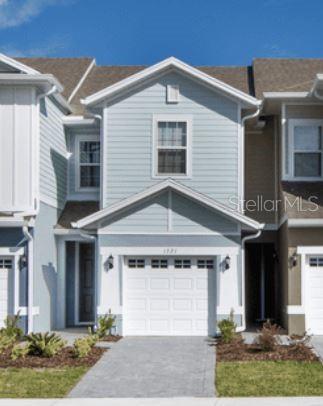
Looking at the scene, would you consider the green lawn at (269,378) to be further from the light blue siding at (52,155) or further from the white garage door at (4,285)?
the light blue siding at (52,155)

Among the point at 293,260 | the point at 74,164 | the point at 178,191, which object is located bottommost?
the point at 293,260

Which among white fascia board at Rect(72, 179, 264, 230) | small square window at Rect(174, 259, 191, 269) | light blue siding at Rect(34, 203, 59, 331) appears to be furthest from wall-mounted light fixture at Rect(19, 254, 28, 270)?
small square window at Rect(174, 259, 191, 269)

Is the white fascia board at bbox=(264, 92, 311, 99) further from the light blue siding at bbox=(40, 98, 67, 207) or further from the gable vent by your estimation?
the light blue siding at bbox=(40, 98, 67, 207)

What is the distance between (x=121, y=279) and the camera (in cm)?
1948

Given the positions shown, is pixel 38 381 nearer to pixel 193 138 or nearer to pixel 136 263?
pixel 136 263

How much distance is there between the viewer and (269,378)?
13500 millimetres

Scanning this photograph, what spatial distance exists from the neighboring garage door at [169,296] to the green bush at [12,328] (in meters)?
2.59

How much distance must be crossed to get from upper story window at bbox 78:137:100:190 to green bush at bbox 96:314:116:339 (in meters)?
4.62

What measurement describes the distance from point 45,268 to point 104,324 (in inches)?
101

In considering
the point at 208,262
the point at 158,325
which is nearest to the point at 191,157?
the point at 208,262

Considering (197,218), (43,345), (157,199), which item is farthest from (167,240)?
(43,345)

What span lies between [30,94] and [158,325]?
21.2ft

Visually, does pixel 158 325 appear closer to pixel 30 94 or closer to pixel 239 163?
pixel 239 163
